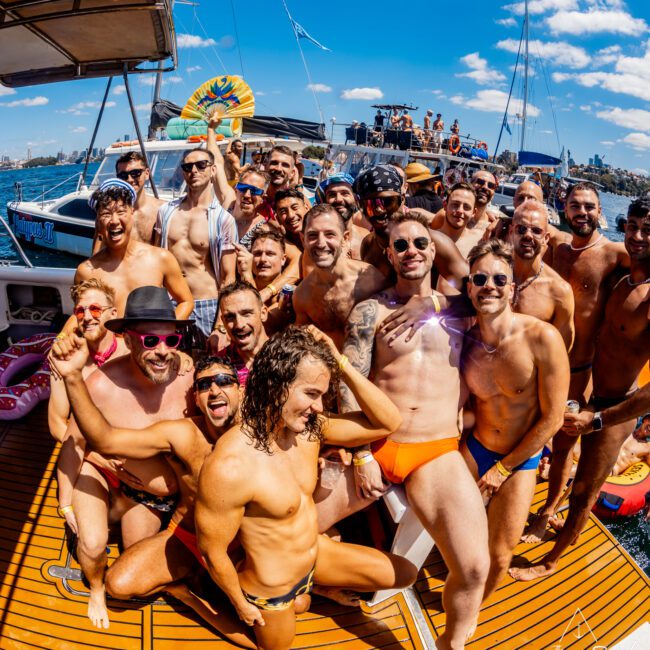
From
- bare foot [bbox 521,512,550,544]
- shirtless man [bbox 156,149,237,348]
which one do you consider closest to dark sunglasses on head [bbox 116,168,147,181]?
shirtless man [bbox 156,149,237,348]

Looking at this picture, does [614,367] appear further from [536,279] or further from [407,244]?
[407,244]

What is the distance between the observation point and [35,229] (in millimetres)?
14602

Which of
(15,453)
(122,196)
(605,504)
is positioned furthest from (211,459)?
(605,504)

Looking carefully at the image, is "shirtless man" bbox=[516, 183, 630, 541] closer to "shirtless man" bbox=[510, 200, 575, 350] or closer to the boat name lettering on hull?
"shirtless man" bbox=[510, 200, 575, 350]

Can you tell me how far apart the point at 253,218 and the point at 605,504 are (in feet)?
13.3

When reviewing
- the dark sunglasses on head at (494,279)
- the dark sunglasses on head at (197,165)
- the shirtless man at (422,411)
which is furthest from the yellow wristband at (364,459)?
the dark sunglasses on head at (197,165)

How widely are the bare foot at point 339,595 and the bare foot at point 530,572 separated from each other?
103cm

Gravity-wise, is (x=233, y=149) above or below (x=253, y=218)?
above

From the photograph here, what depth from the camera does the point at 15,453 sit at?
12.1 ft

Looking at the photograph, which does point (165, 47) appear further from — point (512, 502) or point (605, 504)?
point (605, 504)

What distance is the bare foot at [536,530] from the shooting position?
327cm

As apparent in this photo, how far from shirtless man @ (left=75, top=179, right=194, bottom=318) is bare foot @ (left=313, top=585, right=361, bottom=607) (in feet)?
6.25

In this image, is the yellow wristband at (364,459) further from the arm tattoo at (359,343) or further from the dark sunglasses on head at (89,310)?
the dark sunglasses on head at (89,310)

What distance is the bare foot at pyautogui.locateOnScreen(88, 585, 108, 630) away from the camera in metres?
2.38
